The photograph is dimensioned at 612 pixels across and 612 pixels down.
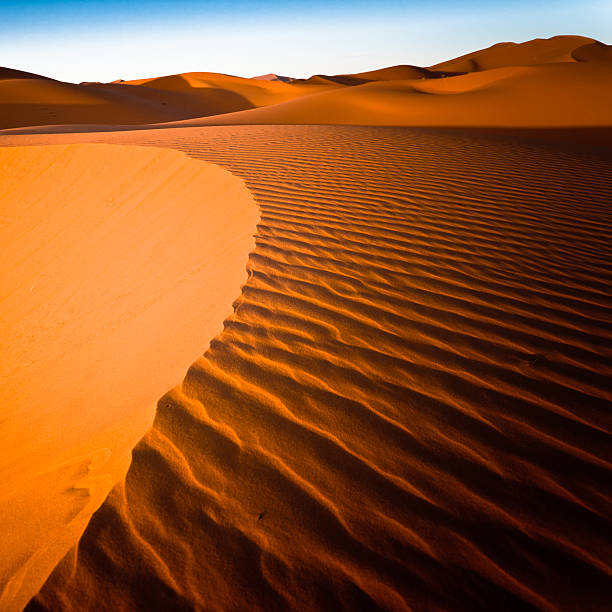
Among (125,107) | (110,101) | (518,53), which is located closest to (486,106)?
(125,107)

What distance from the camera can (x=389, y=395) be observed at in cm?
197

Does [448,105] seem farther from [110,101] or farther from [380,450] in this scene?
[110,101]

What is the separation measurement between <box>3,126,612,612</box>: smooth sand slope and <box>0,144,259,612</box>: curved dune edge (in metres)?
0.20

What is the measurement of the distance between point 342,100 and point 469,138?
503 inches

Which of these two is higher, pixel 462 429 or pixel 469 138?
pixel 469 138

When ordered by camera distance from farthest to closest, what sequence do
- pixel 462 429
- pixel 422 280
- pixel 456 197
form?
pixel 456 197
pixel 422 280
pixel 462 429

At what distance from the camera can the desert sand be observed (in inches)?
52.3

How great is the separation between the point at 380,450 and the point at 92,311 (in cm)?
339

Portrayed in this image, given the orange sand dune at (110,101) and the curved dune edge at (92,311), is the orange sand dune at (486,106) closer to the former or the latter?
the curved dune edge at (92,311)

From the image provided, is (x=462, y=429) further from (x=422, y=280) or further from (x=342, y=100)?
(x=342, y=100)

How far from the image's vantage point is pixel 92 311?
13.4 ft

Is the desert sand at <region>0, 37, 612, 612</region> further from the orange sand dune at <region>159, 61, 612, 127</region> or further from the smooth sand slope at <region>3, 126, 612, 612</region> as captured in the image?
the orange sand dune at <region>159, 61, 612, 127</region>

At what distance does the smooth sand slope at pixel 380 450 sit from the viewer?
1318mm

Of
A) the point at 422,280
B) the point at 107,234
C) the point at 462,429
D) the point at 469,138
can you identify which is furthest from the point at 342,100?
the point at 462,429
